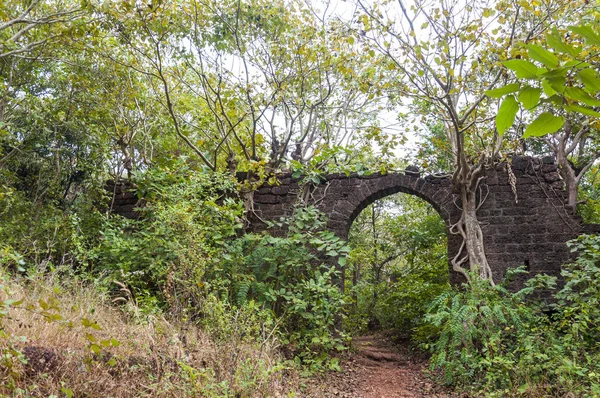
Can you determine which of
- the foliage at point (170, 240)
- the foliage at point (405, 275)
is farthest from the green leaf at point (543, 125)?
the foliage at point (405, 275)

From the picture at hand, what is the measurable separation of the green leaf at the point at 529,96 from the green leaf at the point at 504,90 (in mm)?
14

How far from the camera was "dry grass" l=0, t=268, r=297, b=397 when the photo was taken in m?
2.74

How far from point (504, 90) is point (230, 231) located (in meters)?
5.26

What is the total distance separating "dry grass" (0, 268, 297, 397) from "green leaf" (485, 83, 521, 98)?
7.49 feet

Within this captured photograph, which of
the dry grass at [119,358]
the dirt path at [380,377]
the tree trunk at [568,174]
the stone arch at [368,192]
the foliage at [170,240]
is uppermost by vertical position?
the tree trunk at [568,174]

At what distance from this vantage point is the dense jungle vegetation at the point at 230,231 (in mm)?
3410

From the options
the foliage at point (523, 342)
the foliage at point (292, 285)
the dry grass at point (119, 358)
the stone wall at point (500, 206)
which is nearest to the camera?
the dry grass at point (119, 358)

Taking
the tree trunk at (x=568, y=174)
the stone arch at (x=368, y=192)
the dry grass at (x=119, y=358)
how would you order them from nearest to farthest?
the dry grass at (x=119, y=358) → the stone arch at (x=368, y=192) → the tree trunk at (x=568, y=174)

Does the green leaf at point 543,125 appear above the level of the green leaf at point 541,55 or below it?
below

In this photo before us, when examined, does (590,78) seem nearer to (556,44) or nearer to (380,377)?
(556,44)

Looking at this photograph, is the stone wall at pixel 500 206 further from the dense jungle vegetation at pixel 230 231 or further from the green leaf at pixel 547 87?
the green leaf at pixel 547 87

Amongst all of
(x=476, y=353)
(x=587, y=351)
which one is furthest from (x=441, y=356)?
(x=587, y=351)

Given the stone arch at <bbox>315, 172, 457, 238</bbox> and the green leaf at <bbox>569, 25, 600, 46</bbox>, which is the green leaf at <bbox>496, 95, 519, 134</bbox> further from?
the stone arch at <bbox>315, 172, 457, 238</bbox>

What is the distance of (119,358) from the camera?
3.07 meters
